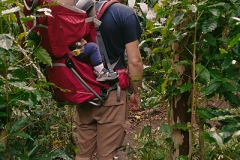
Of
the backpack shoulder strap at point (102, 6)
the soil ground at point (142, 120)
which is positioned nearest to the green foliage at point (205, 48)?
the backpack shoulder strap at point (102, 6)

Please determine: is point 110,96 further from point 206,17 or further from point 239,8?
point 239,8

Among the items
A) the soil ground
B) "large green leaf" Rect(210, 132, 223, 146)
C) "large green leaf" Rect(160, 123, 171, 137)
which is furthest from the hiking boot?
the soil ground

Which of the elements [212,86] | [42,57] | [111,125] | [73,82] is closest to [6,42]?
[42,57]

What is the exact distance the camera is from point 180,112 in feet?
7.89

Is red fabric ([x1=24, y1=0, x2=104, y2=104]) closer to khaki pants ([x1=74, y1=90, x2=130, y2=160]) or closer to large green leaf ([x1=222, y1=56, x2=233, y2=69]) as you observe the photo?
khaki pants ([x1=74, y1=90, x2=130, y2=160])

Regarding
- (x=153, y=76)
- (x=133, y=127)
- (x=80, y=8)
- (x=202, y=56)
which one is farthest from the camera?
(x=133, y=127)

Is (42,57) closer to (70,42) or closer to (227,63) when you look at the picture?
(70,42)

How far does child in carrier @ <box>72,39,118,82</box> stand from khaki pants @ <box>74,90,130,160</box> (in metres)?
0.18

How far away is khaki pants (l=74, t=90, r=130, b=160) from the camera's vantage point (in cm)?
264

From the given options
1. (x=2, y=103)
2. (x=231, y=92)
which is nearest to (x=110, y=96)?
(x=231, y=92)

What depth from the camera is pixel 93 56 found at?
241 centimetres

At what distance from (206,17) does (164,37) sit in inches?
13.3

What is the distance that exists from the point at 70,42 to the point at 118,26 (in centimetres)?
43

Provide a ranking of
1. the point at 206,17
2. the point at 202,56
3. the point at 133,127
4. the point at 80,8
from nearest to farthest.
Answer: the point at 206,17
the point at 202,56
the point at 80,8
the point at 133,127
